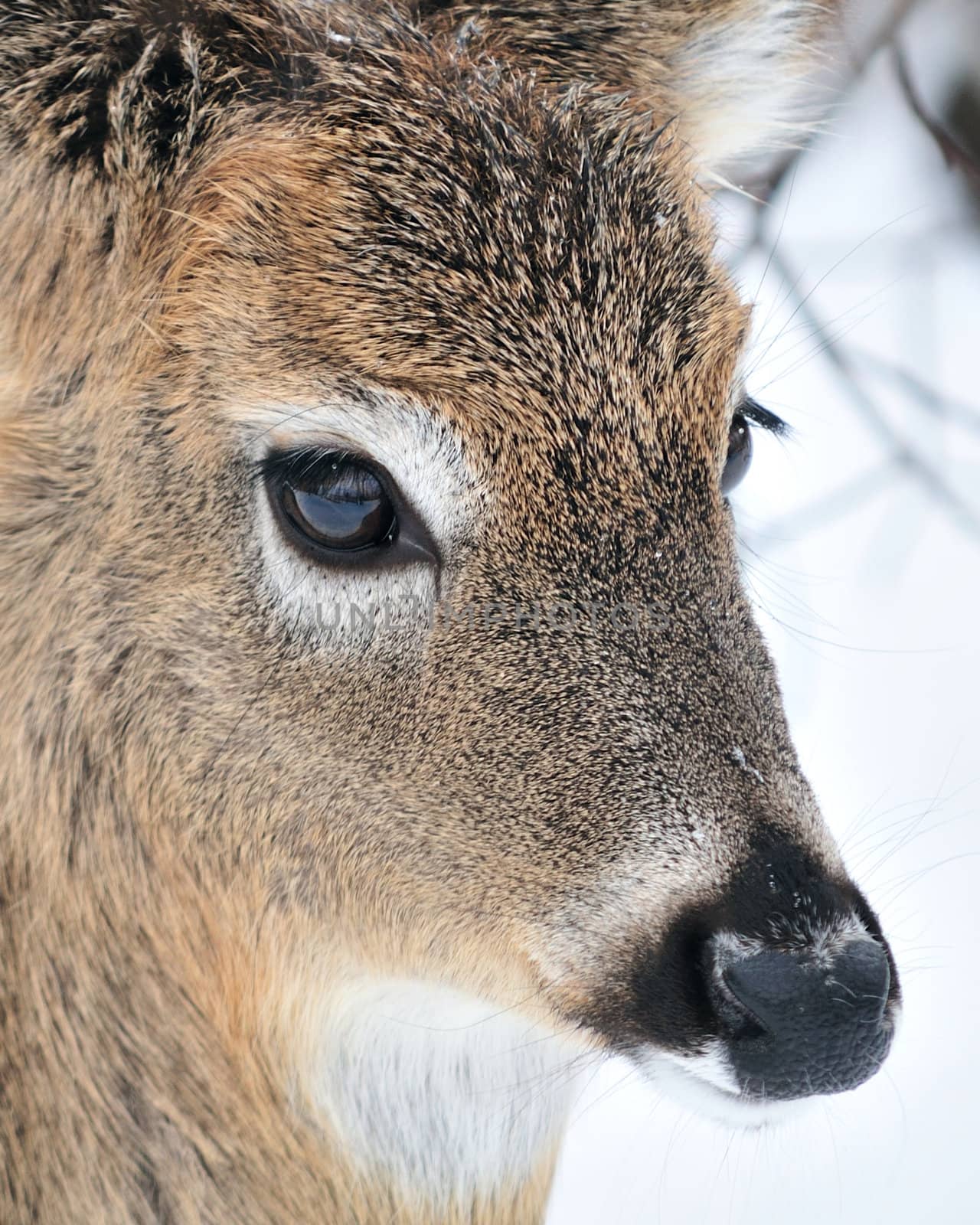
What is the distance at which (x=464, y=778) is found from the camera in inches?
96.5

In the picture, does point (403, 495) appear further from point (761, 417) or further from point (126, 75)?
point (761, 417)

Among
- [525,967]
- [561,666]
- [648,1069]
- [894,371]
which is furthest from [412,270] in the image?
[894,371]

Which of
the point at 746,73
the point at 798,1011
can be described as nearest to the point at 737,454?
the point at 746,73

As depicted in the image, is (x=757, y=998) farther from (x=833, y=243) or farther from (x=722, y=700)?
(x=833, y=243)

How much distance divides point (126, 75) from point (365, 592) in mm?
970

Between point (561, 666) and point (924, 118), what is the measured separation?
2.93 metres

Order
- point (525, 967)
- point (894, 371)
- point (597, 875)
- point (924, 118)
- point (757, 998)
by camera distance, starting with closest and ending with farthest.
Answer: point (757, 998) < point (597, 875) < point (525, 967) < point (924, 118) < point (894, 371)

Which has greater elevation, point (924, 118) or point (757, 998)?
point (924, 118)

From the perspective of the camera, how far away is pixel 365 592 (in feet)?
8.00

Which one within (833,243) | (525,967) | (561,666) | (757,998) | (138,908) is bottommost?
(138,908)

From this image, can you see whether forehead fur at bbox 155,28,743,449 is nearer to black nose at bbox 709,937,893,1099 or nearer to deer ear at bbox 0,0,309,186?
deer ear at bbox 0,0,309,186

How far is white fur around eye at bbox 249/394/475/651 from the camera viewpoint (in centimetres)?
235

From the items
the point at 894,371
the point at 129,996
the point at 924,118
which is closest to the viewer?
the point at 129,996

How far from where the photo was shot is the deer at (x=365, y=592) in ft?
7.70
